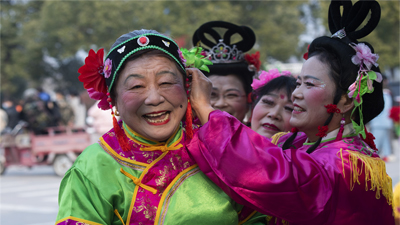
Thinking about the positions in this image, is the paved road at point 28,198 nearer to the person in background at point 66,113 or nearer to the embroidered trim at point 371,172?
the person in background at point 66,113

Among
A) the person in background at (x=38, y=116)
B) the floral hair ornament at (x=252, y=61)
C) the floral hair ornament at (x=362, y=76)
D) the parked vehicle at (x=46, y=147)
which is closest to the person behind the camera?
the floral hair ornament at (x=362, y=76)

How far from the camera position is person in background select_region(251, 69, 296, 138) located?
3080 mm

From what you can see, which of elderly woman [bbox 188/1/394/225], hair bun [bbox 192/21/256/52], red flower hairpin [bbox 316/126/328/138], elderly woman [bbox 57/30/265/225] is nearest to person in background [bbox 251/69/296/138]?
hair bun [bbox 192/21/256/52]

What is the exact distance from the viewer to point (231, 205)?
2.19 meters

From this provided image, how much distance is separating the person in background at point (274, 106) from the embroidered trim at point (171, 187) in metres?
1.00

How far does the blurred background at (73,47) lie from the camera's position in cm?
1003

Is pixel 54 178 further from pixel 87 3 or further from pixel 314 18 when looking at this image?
pixel 314 18

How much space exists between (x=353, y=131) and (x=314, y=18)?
36.4 metres

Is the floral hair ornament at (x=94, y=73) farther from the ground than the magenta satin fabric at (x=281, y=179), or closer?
farther from the ground

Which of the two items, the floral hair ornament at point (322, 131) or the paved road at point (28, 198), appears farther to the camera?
the paved road at point (28, 198)

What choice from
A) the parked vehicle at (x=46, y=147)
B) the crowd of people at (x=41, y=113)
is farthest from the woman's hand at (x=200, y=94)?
the crowd of people at (x=41, y=113)

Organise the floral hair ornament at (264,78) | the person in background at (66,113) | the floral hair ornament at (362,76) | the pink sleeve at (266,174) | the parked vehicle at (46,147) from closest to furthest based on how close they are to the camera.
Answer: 1. the pink sleeve at (266,174)
2. the floral hair ornament at (362,76)
3. the floral hair ornament at (264,78)
4. the parked vehicle at (46,147)
5. the person in background at (66,113)

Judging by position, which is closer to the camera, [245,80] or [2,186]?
[245,80]

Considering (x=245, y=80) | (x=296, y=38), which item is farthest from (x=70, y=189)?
(x=296, y=38)
